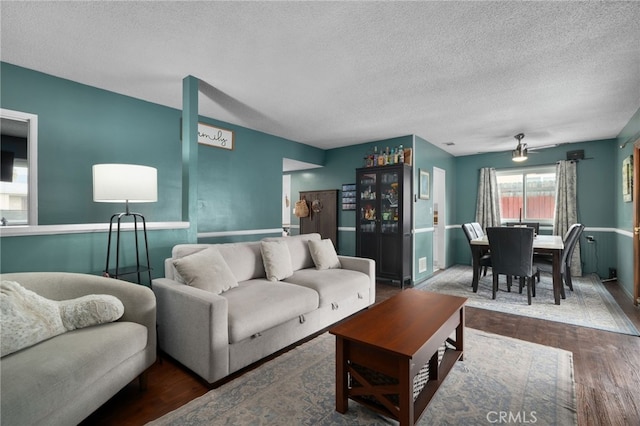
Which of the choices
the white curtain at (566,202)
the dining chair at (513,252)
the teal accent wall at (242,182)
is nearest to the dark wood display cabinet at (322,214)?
the teal accent wall at (242,182)

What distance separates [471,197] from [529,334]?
4.31 m

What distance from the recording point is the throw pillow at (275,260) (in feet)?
9.71

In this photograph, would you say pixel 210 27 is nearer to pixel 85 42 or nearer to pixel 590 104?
pixel 85 42

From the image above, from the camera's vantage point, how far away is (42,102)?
2.82m

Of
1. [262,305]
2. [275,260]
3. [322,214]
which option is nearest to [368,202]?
[322,214]

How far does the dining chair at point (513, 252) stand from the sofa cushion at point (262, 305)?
8.62ft

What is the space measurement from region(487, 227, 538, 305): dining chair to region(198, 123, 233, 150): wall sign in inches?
149

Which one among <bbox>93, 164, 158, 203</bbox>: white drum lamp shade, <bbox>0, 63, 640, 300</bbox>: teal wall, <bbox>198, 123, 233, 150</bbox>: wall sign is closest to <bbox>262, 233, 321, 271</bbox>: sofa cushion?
<bbox>0, 63, 640, 300</bbox>: teal wall

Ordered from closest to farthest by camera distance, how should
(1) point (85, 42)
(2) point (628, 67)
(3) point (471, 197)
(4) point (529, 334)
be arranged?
Result: (1) point (85, 42) → (2) point (628, 67) → (4) point (529, 334) → (3) point (471, 197)

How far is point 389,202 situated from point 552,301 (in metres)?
2.54

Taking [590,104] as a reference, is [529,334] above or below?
below

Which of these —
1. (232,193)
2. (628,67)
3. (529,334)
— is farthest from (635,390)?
(232,193)

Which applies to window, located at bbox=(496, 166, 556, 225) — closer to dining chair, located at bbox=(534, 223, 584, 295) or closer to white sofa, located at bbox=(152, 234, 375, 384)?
dining chair, located at bbox=(534, 223, 584, 295)

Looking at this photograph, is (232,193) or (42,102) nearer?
A: (42,102)
